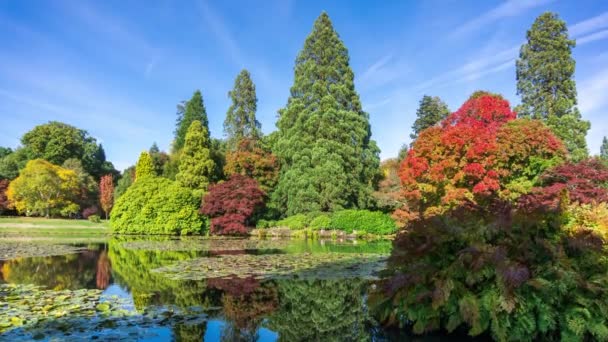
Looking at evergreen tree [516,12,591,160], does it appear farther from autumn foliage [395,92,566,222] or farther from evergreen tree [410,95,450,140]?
evergreen tree [410,95,450,140]

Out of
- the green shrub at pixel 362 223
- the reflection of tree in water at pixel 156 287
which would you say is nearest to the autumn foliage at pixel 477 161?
the green shrub at pixel 362 223

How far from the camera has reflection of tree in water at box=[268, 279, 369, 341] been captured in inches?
200

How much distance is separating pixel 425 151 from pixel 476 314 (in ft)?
44.2

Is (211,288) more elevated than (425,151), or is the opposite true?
(425,151)

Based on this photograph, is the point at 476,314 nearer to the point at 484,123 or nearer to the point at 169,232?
the point at 484,123

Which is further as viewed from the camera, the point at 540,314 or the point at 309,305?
the point at 309,305

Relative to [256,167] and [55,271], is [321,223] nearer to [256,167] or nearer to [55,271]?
[256,167]

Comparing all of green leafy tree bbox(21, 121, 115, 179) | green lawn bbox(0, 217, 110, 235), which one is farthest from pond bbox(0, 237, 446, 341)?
green leafy tree bbox(21, 121, 115, 179)

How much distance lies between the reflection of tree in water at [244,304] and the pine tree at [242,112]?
30.4m

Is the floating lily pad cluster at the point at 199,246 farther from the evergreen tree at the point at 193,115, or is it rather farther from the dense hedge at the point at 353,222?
the evergreen tree at the point at 193,115

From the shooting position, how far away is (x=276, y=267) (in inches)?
419

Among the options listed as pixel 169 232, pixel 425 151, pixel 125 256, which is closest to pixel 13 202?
pixel 169 232

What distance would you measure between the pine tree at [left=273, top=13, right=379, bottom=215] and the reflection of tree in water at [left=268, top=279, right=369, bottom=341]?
1912cm

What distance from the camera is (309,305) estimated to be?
6.58 m
